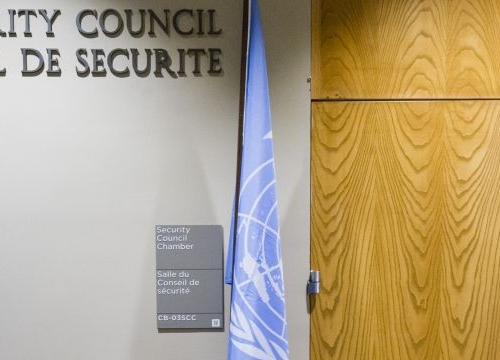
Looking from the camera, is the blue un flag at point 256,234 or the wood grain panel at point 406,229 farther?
the wood grain panel at point 406,229

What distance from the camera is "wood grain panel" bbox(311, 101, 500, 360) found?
4.55 feet

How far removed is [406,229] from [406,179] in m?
0.18

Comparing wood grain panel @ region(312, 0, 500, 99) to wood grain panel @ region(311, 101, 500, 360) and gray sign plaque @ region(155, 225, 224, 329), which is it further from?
gray sign plaque @ region(155, 225, 224, 329)

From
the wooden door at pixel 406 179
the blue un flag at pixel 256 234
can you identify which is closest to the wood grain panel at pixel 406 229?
the wooden door at pixel 406 179

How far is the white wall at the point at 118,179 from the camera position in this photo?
1357mm

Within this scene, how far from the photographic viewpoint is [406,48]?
1.37m

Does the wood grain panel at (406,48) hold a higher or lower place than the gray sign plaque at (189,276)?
higher

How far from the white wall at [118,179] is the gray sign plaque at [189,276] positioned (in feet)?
0.12

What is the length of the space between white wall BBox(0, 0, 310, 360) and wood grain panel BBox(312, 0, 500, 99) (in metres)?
0.11

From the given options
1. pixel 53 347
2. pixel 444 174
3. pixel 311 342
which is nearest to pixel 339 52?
pixel 444 174

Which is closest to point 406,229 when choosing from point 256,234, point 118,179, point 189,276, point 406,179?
point 406,179

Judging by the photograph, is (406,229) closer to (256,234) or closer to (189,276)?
(256,234)

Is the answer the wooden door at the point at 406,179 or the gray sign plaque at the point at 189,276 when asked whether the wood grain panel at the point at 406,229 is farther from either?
→ the gray sign plaque at the point at 189,276

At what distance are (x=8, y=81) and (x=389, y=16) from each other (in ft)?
4.54
